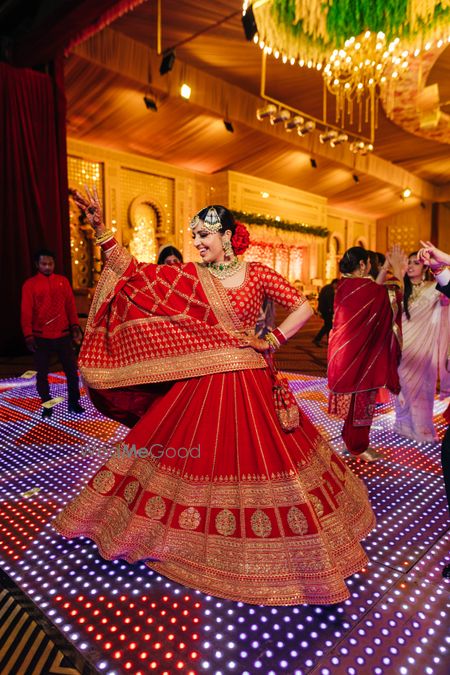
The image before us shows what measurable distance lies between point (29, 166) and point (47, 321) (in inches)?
187

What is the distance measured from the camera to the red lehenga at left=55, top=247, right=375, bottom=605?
1.65 meters

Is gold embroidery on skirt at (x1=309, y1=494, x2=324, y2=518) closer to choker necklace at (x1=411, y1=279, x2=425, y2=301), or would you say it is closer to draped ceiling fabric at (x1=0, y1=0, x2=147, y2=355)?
choker necklace at (x1=411, y1=279, x2=425, y2=301)

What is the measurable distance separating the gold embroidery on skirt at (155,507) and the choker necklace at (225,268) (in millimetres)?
947

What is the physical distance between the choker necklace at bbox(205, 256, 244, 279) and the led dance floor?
48.9 inches

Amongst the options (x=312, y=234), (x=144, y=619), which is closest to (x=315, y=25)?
(x=144, y=619)

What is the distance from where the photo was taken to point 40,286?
407cm

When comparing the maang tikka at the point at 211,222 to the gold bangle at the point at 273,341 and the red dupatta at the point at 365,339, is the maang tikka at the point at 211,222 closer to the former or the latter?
the gold bangle at the point at 273,341

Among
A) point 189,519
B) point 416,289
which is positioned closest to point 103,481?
point 189,519

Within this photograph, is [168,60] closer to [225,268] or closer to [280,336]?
[225,268]

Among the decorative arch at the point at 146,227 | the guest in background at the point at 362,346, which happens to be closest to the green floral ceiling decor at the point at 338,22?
the guest in background at the point at 362,346

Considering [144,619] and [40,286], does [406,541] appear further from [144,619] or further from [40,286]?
[40,286]

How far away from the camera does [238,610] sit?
1591mm

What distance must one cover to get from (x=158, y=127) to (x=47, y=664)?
10.8 m

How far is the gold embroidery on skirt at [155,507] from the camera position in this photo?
1.81 metres
